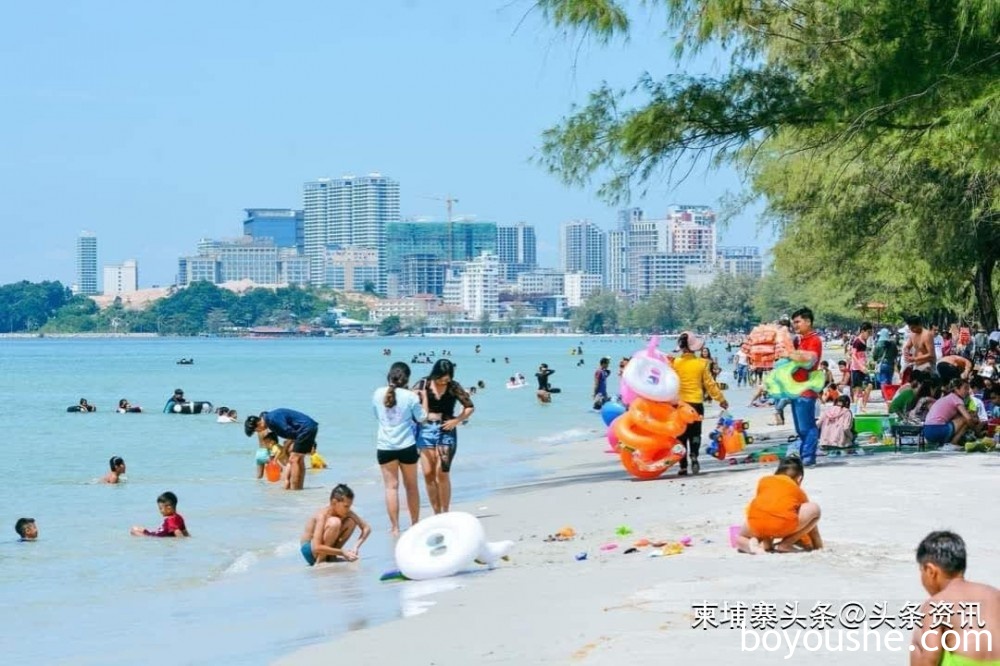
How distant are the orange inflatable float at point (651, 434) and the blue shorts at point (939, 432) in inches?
112

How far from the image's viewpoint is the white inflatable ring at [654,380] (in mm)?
14188

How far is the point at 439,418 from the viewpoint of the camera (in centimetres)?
1195

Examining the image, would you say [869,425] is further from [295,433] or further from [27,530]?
[27,530]

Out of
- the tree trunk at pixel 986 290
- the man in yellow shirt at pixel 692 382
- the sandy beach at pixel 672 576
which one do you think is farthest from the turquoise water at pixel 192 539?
the tree trunk at pixel 986 290

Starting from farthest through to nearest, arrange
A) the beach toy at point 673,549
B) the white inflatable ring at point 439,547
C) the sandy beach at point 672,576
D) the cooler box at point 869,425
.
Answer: the cooler box at point 869,425 → the white inflatable ring at point 439,547 → the beach toy at point 673,549 → the sandy beach at point 672,576

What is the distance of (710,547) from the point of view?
968cm

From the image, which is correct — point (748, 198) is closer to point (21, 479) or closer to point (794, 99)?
point (794, 99)

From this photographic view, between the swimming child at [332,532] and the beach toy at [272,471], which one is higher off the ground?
the swimming child at [332,532]

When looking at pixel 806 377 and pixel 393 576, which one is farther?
pixel 806 377

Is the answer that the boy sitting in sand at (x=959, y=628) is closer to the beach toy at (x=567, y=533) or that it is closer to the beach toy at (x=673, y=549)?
the beach toy at (x=673, y=549)

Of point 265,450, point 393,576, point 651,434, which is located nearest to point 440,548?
point 393,576

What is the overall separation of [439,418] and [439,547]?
222 cm

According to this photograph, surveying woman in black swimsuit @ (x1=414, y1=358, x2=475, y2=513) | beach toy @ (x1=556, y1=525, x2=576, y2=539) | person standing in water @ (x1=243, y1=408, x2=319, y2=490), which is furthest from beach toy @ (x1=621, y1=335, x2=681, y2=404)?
person standing in water @ (x1=243, y1=408, x2=319, y2=490)

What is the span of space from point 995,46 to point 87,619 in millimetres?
9164
